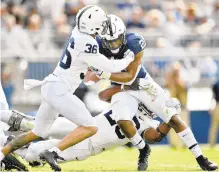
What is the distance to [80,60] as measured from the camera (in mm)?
9641

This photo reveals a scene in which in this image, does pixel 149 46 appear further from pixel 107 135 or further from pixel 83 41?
pixel 83 41

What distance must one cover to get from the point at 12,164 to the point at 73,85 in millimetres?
1112

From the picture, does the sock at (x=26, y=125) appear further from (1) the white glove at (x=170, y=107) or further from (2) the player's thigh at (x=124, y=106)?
(1) the white glove at (x=170, y=107)

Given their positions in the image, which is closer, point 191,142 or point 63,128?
point 191,142

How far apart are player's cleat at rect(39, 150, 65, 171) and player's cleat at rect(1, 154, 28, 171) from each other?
324mm

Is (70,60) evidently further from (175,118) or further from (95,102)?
(95,102)

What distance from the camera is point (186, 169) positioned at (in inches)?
419

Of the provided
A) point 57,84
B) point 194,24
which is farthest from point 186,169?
point 194,24

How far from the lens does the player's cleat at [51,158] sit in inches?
369

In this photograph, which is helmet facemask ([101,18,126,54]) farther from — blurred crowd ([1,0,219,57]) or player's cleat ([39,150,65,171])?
blurred crowd ([1,0,219,57])

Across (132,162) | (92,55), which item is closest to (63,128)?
(132,162)

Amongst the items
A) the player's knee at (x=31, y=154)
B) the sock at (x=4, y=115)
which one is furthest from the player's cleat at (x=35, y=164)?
the sock at (x=4, y=115)

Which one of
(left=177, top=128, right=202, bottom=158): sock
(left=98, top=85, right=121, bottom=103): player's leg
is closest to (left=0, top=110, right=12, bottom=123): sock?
(left=98, top=85, right=121, bottom=103): player's leg

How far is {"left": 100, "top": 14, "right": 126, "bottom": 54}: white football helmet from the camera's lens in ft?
34.2
